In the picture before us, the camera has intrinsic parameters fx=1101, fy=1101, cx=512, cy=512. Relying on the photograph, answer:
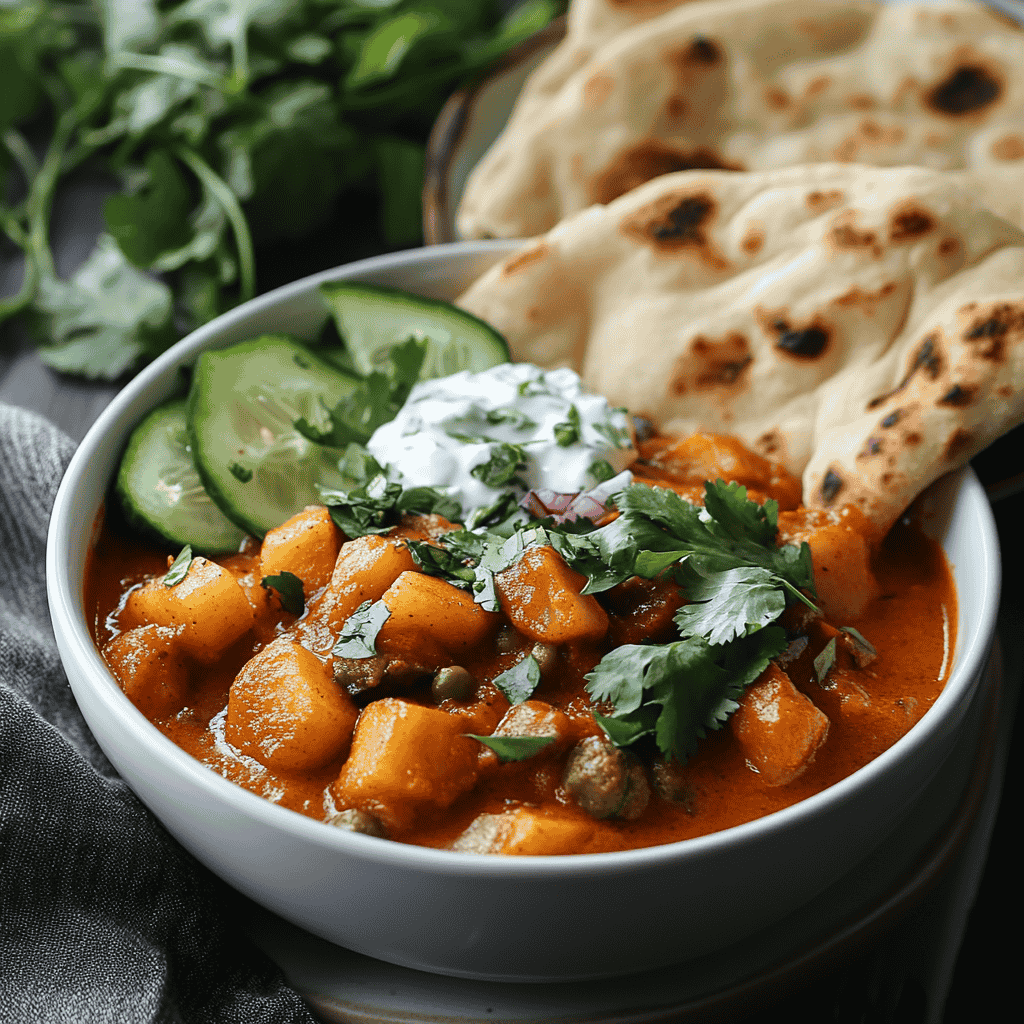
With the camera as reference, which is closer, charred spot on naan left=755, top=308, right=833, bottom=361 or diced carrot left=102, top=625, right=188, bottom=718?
diced carrot left=102, top=625, right=188, bottom=718

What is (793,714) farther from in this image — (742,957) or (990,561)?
(990,561)

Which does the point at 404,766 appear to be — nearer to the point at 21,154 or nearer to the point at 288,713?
the point at 288,713

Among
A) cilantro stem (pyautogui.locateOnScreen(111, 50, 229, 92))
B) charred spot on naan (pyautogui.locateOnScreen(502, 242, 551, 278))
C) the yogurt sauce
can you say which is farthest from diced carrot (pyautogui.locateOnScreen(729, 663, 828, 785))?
cilantro stem (pyautogui.locateOnScreen(111, 50, 229, 92))

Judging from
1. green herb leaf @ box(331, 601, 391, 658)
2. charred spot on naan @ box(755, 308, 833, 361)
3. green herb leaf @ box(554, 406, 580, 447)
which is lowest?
green herb leaf @ box(331, 601, 391, 658)

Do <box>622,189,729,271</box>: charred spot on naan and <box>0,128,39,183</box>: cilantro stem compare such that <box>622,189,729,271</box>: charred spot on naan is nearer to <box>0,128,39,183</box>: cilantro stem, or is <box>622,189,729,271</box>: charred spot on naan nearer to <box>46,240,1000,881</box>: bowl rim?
<box>46,240,1000,881</box>: bowl rim

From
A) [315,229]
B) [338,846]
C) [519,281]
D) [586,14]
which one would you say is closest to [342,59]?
[315,229]

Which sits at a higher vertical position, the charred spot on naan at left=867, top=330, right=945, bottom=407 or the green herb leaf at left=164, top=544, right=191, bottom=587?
the charred spot on naan at left=867, top=330, right=945, bottom=407

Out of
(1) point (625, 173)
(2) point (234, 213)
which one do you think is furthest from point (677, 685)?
(2) point (234, 213)
